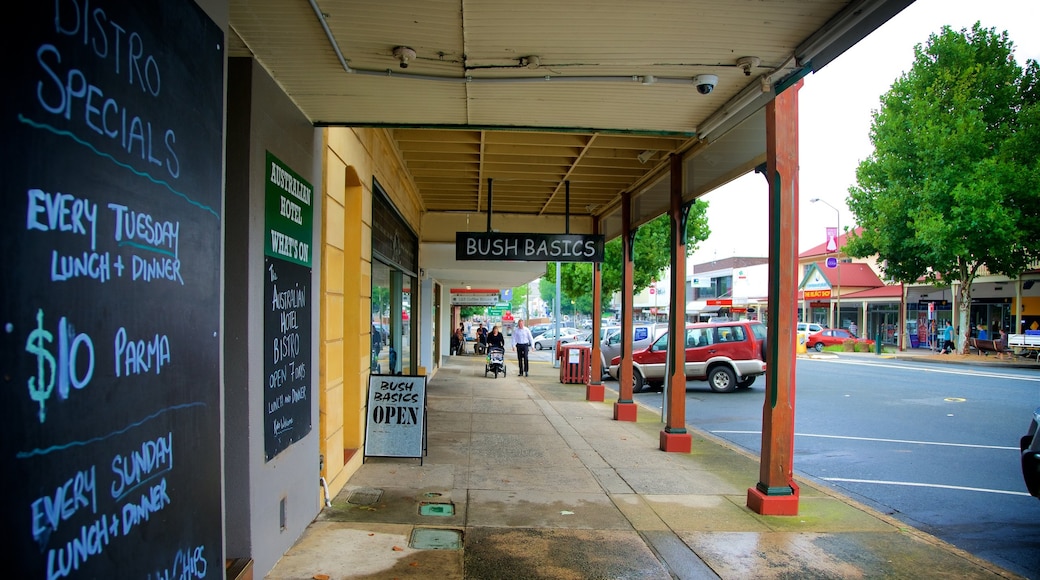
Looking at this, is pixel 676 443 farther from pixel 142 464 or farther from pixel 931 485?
pixel 142 464

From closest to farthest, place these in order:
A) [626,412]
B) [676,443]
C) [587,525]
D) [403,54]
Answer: [403,54] < [587,525] < [676,443] < [626,412]

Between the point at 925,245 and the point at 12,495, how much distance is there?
103 ft

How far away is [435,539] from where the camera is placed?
4984 mm

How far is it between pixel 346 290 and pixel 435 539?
2.82 m

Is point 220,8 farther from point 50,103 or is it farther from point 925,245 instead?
point 925,245

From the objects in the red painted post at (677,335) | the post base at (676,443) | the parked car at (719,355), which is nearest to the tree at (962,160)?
the parked car at (719,355)

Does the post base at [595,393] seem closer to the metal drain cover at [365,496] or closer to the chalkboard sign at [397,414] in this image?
the chalkboard sign at [397,414]

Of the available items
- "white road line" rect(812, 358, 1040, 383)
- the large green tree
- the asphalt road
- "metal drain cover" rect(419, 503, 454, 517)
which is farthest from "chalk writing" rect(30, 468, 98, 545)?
the large green tree

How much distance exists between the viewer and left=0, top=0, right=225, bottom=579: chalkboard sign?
1.49 metres

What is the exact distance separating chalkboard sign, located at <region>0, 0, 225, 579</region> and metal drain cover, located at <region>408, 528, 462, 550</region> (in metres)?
2.40

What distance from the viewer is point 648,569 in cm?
454

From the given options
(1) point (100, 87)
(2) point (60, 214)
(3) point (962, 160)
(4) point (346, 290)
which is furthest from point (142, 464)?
(3) point (962, 160)

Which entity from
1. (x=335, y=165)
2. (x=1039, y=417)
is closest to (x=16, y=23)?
(x=335, y=165)

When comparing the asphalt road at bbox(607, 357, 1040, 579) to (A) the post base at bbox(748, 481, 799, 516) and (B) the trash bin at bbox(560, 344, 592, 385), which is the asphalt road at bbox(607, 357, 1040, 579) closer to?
(A) the post base at bbox(748, 481, 799, 516)
